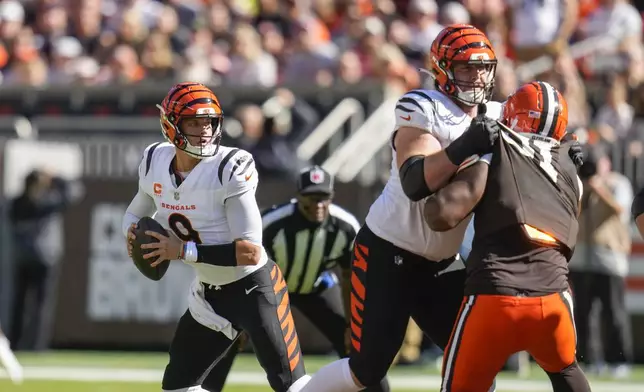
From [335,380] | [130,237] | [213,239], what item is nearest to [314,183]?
[213,239]

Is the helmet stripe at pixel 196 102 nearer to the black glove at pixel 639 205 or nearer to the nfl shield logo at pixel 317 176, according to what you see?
the nfl shield logo at pixel 317 176

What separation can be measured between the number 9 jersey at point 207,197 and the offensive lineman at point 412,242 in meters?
0.56

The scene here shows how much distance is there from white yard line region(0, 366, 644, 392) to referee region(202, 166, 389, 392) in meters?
2.11

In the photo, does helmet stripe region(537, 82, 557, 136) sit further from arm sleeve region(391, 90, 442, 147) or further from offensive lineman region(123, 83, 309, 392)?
offensive lineman region(123, 83, 309, 392)

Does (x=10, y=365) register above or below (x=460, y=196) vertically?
below

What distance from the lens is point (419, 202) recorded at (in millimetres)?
5637

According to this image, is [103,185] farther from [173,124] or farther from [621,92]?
[173,124]

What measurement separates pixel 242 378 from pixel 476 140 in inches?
220

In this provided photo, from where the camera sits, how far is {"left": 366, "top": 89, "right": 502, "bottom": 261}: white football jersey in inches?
213

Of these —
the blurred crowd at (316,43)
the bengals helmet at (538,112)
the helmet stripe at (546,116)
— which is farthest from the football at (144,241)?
the blurred crowd at (316,43)

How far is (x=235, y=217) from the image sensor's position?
593cm

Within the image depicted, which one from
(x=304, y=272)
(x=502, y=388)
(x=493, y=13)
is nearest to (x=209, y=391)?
(x=304, y=272)

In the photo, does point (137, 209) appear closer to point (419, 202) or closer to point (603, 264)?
point (419, 202)

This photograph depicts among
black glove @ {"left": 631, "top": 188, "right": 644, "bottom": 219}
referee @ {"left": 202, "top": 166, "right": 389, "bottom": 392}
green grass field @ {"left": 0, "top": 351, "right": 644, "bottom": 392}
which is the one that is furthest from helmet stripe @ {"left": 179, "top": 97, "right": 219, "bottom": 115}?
green grass field @ {"left": 0, "top": 351, "right": 644, "bottom": 392}
